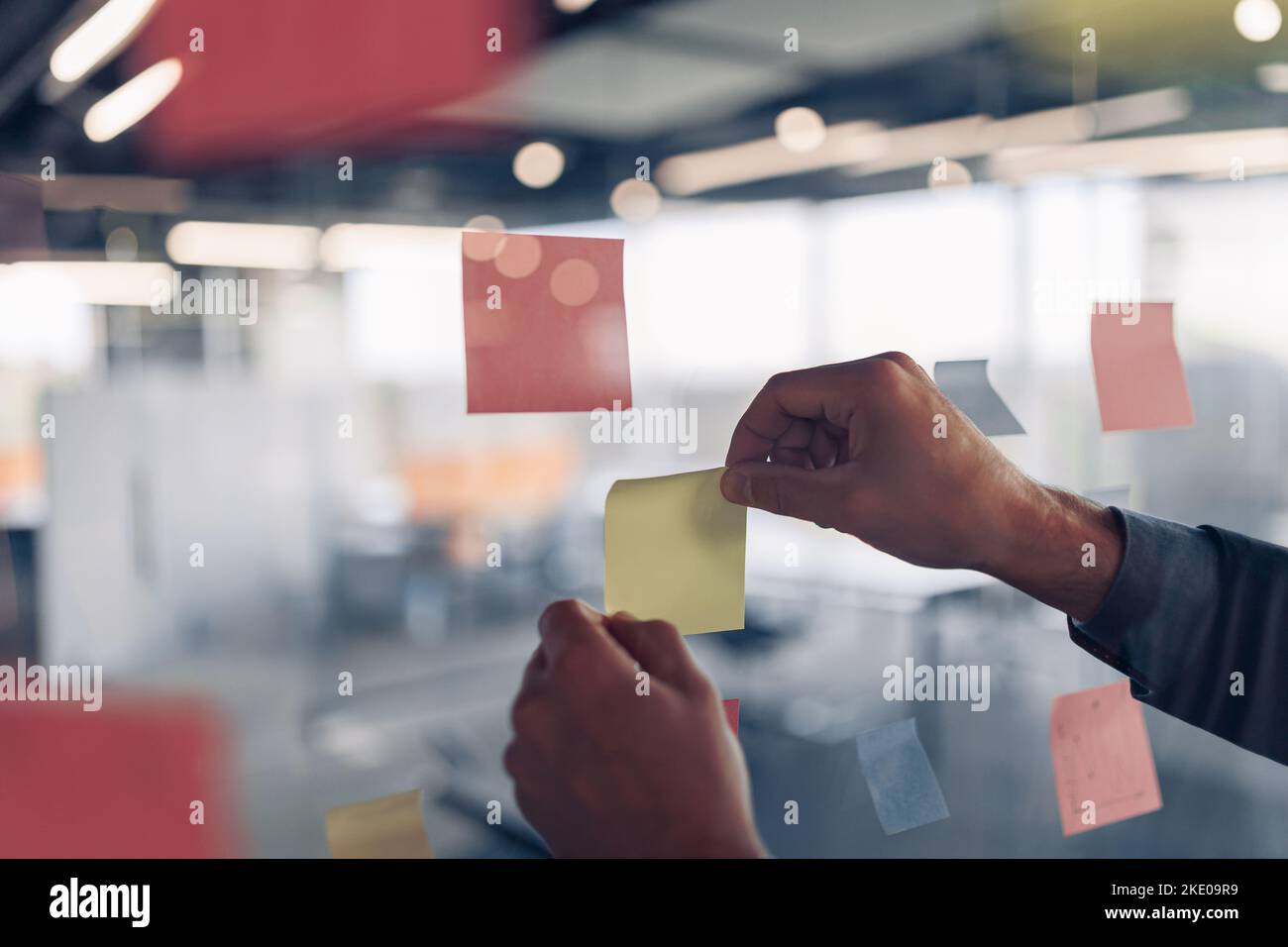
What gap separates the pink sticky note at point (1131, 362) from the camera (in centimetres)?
71

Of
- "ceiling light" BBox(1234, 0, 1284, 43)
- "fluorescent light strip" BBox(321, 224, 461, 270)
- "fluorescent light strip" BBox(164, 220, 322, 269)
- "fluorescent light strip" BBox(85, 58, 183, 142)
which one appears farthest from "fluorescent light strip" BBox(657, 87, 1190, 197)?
"fluorescent light strip" BBox(164, 220, 322, 269)

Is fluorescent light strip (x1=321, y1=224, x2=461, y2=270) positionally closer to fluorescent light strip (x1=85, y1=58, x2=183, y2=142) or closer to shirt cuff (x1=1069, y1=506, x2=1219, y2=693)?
fluorescent light strip (x1=85, y1=58, x2=183, y2=142)

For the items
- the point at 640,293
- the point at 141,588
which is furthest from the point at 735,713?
the point at 141,588

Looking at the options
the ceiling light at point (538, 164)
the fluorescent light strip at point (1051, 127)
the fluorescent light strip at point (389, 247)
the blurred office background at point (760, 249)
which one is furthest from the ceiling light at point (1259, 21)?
the fluorescent light strip at point (389, 247)

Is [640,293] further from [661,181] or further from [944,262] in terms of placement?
[661,181]

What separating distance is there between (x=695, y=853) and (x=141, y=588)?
1.96 meters

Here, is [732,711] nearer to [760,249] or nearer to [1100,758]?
[1100,758]

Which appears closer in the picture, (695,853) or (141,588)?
(695,853)

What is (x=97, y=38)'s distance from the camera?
77cm

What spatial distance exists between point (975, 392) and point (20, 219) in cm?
73

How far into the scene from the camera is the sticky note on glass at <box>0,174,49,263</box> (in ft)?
2.04

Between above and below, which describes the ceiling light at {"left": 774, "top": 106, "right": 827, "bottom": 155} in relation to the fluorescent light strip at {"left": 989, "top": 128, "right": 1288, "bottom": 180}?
above

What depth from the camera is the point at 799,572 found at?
1756 mm

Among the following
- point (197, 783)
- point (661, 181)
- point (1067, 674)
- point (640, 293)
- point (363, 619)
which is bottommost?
point (363, 619)
